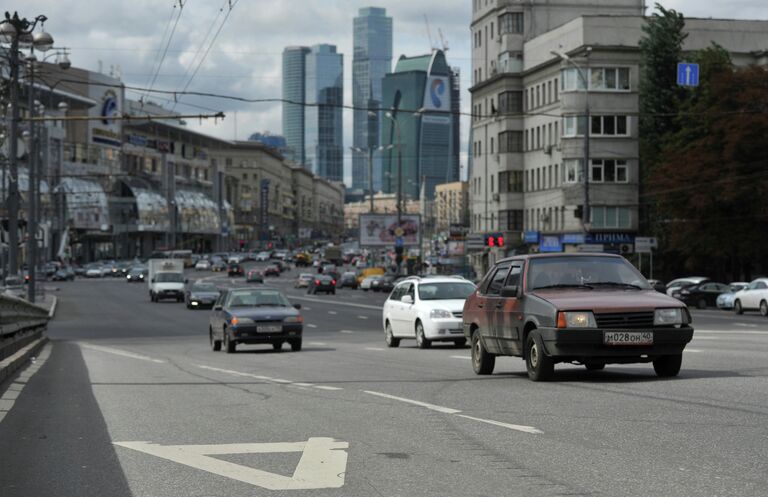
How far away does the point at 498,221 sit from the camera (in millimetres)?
98688

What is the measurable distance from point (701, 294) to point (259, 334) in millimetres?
38217

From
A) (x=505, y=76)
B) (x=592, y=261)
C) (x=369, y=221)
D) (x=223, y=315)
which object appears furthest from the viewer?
(x=369, y=221)

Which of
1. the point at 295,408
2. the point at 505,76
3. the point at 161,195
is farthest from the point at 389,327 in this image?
the point at 161,195

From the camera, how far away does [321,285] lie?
88.8m

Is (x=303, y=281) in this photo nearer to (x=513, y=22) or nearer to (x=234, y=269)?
(x=513, y=22)

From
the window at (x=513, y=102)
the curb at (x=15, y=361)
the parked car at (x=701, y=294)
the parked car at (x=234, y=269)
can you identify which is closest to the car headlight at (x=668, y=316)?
the curb at (x=15, y=361)

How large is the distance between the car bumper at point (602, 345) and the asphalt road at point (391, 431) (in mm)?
386

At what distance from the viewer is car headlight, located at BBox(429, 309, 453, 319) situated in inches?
1071

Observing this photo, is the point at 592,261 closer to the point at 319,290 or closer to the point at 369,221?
the point at 319,290

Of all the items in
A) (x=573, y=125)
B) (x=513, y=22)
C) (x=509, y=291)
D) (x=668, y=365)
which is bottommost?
(x=668, y=365)

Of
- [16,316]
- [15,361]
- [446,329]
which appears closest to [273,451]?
[15,361]

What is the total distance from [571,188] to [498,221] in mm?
13218

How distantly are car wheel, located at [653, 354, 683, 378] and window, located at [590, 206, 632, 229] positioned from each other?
71131 mm

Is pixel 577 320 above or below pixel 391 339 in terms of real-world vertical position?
above
